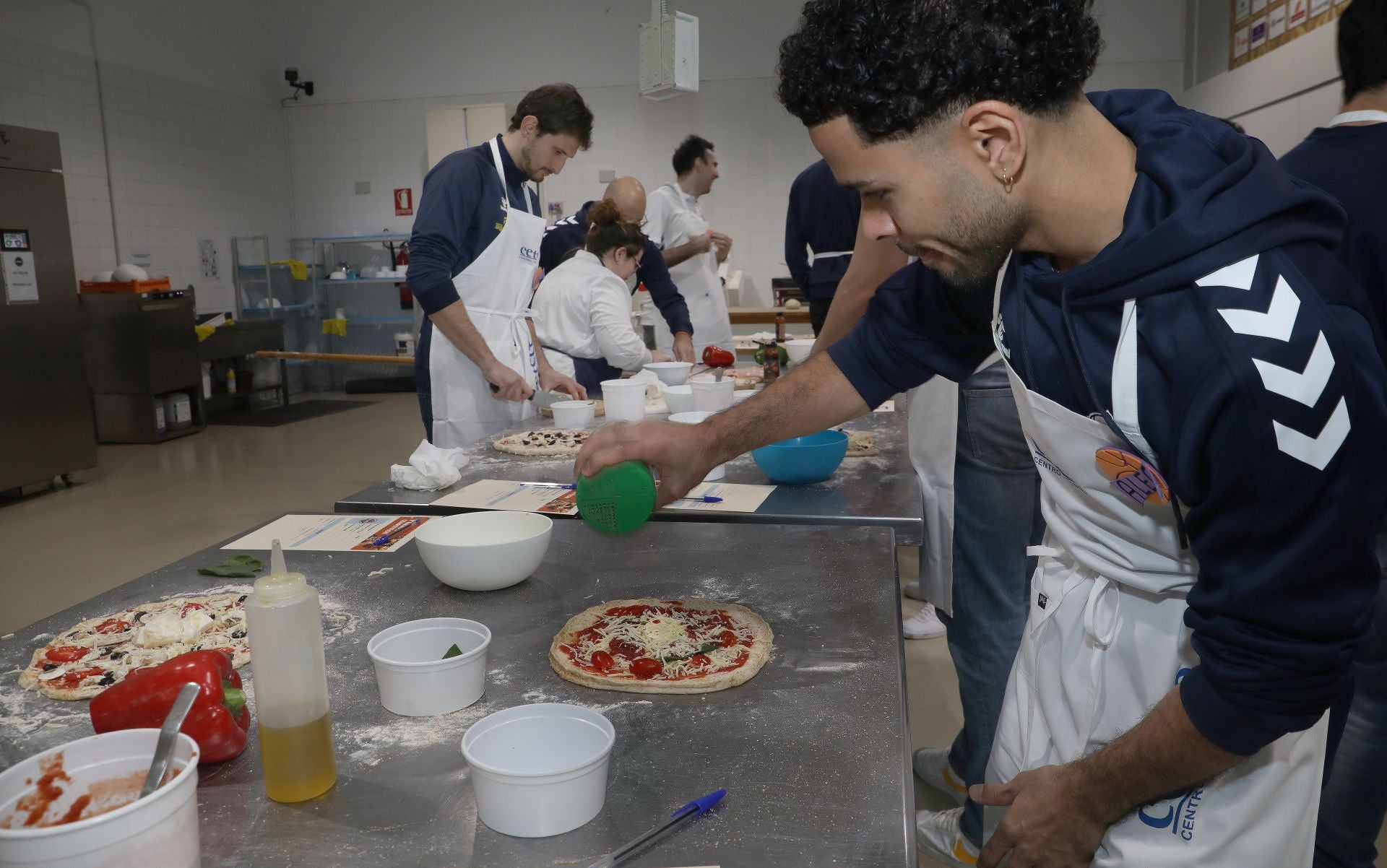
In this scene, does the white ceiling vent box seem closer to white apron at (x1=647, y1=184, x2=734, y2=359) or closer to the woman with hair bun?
the woman with hair bun

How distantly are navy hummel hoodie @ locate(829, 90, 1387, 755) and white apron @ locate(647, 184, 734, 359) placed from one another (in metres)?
4.52

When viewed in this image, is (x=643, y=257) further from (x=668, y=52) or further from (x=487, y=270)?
(x=668, y=52)

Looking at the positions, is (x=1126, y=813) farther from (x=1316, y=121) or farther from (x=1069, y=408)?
(x=1316, y=121)

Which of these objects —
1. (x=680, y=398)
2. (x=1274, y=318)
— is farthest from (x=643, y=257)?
(x=1274, y=318)

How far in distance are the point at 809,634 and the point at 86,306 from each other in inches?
273

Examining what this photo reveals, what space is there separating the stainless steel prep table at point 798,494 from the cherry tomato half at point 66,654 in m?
0.75

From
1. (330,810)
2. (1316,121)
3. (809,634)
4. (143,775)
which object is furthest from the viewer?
(1316,121)

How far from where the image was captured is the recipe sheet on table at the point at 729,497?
1862 mm

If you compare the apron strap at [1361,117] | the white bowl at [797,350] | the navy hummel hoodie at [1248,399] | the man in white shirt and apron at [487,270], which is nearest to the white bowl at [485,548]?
the navy hummel hoodie at [1248,399]

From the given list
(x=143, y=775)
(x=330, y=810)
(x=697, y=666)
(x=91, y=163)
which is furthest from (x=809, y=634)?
(x=91, y=163)

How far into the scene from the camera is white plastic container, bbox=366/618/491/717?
3.45 ft

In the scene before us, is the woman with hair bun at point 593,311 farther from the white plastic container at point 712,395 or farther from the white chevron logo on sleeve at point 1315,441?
the white chevron logo on sleeve at point 1315,441

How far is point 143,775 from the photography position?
0.77 m

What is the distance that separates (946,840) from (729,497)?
867 millimetres
